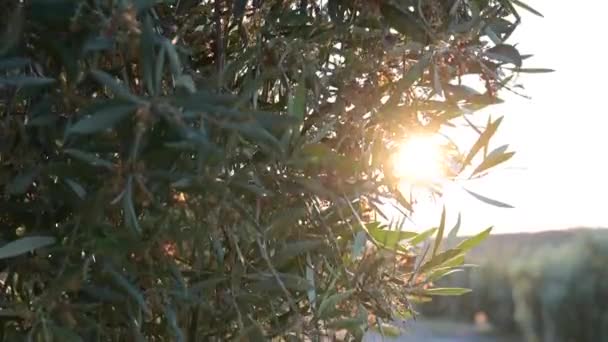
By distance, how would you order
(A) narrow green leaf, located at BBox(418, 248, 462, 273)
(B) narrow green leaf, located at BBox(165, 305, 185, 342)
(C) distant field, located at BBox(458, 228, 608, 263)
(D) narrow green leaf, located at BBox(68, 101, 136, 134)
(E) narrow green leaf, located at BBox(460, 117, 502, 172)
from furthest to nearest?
(C) distant field, located at BBox(458, 228, 608, 263), (A) narrow green leaf, located at BBox(418, 248, 462, 273), (E) narrow green leaf, located at BBox(460, 117, 502, 172), (B) narrow green leaf, located at BBox(165, 305, 185, 342), (D) narrow green leaf, located at BBox(68, 101, 136, 134)

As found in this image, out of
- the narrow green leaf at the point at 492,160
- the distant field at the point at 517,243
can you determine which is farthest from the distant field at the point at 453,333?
the narrow green leaf at the point at 492,160

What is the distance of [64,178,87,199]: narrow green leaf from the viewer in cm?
49

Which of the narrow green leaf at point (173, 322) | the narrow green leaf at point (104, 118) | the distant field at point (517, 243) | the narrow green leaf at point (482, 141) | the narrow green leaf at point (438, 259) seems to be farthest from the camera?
the distant field at point (517, 243)

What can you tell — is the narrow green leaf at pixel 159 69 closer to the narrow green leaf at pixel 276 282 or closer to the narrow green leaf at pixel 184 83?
the narrow green leaf at pixel 184 83

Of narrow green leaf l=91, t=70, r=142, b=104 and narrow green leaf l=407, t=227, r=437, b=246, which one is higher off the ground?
narrow green leaf l=91, t=70, r=142, b=104

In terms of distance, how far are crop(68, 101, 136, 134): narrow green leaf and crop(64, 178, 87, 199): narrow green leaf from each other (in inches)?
2.9

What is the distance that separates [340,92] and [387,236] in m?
0.15

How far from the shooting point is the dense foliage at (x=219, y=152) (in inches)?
17.7

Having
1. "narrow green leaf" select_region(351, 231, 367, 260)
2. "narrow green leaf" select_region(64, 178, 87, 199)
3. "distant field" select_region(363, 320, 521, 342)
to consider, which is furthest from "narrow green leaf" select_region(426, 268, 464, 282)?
"distant field" select_region(363, 320, 521, 342)

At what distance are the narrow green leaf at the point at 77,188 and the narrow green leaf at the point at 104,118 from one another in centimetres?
7

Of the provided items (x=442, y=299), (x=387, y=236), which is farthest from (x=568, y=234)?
(x=387, y=236)

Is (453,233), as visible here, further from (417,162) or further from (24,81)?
(24,81)

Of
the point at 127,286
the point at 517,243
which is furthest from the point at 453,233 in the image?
the point at 517,243

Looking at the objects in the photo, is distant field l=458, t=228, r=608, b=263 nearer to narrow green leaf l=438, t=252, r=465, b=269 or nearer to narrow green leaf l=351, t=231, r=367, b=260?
narrow green leaf l=438, t=252, r=465, b=269
